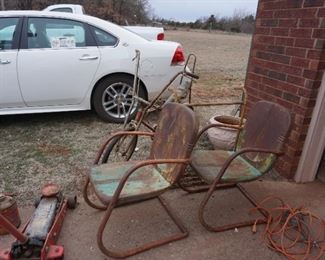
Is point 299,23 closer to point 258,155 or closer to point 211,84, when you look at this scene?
point 258,155

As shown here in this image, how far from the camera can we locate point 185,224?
7.98ft

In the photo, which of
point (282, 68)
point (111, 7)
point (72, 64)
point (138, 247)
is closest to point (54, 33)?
point (72, 64)

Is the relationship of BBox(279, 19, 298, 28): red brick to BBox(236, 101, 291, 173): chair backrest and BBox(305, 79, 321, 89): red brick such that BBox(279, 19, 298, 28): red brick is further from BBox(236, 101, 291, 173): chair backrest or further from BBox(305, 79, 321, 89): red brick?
BBox(236, 101, 291, 173): chair backrest

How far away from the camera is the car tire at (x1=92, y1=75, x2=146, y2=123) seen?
417cm

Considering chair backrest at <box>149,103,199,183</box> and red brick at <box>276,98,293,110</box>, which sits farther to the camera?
red brick at <box>276,98,293,110</box>

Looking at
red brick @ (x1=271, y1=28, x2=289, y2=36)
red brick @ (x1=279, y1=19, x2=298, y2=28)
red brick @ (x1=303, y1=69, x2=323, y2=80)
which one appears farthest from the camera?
red brick @ (x1=271, y1=28, x2=289, y2=36)

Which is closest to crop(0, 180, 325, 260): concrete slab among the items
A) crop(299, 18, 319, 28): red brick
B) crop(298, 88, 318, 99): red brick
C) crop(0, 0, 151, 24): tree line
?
crop(298, 88, 318, 99): red brick

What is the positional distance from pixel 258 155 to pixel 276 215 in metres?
0.51

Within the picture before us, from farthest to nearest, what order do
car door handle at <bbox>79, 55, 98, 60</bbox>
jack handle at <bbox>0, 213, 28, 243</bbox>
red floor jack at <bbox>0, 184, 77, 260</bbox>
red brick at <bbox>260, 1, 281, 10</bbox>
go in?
car door handle at <bbox>79, 55, 98, 60</bbox>
red brick at <bbox>260, 1, 281, 10</bbox>
red floor jack at <bbox>0, 184, 77, 260</bbox>
jack handle at <bbox>0, 213, 28, 243</bbox>

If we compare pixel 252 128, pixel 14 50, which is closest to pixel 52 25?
pixel 14 50

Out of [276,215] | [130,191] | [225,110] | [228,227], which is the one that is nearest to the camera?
[130,191]

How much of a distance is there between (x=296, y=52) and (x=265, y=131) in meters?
0.87

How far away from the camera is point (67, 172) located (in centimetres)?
311

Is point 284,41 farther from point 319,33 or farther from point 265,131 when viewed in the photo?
point 265,131
